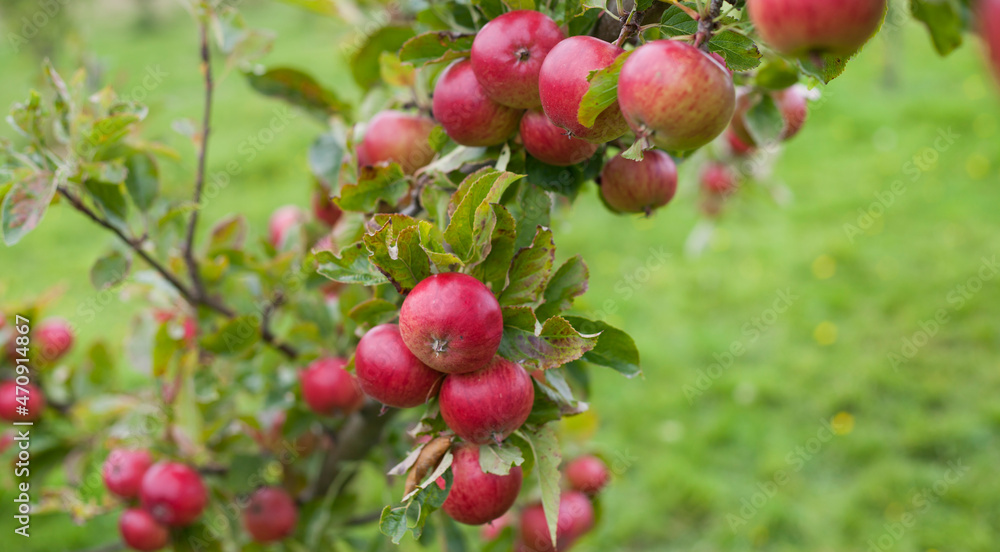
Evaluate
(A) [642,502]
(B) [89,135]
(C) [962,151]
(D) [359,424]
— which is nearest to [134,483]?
(D) [359,424]

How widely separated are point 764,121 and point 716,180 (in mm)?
1241

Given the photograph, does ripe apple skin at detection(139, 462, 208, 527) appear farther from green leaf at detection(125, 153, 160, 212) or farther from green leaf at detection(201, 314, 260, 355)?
green leaf at detection(125, 153, 160, 212)

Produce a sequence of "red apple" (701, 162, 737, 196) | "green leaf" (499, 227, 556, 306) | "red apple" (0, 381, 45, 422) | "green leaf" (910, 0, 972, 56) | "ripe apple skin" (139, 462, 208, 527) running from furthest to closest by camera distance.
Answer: "red apple" (701, 162, 737, 196) < "red apple" (0, 381, 45, 422) < "ripe apple skin" (139, 462, 208, 527) < "green leaf" (499, 227, 556, 306) < "green leaf" (910, 0, 972, 56)

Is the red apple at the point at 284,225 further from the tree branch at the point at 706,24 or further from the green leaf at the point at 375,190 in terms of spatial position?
the tree branch at the point at 706,24

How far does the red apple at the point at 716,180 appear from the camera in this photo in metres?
2.39

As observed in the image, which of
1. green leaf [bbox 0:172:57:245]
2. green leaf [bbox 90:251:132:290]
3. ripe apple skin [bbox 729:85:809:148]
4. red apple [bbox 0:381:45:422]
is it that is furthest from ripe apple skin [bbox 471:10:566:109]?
red apple [bbox 0:381:45:422]

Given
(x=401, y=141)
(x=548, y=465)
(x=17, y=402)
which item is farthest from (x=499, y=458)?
(x=17, y=402)

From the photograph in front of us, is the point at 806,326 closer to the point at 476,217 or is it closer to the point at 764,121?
the point at 764,121

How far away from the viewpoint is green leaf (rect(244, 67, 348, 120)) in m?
1.46

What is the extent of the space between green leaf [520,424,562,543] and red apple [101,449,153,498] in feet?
3.33

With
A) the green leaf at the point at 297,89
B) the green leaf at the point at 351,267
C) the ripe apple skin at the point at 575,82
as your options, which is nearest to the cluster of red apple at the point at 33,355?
the green leaf at the point at 297,89

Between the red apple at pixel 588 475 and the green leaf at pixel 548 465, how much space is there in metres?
0.78

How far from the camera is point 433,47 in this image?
3.33 ft

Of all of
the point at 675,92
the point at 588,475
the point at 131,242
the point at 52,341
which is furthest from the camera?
the point at 52,341
